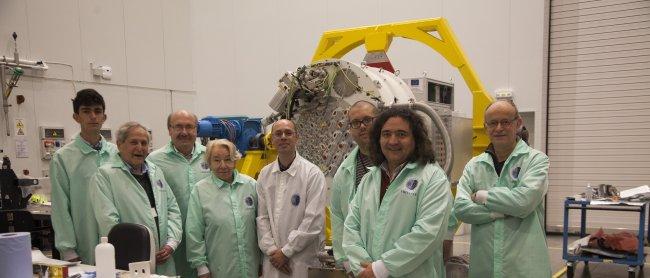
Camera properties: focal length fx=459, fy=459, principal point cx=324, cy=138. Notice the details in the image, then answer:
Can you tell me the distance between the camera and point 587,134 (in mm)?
6480

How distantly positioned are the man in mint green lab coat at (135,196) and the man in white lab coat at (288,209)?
551 mm

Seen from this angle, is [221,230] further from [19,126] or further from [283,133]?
[19,126]

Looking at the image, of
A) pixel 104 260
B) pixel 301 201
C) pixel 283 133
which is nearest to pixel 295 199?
pixel 301 201

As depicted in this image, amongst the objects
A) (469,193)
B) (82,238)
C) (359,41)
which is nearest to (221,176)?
(82,238)

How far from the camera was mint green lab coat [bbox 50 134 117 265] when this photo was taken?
277 centimetres

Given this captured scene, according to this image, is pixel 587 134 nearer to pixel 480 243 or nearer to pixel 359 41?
pixel 359 41

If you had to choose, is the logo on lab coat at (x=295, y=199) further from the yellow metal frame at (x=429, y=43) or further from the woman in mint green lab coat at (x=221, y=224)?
the yellow metal frame at (x=429, y=43)

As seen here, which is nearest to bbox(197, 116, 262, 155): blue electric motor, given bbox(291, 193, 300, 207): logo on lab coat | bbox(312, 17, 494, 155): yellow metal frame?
bbox(312, 17, 494, 155): yellow metal frame

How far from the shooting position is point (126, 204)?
104 inches

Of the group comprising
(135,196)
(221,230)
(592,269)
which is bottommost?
(592,269)

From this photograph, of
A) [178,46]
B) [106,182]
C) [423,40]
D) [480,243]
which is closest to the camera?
[480,243]

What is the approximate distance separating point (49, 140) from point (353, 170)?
238 inches

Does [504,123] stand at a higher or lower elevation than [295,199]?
higher

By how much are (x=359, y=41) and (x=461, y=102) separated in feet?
9.96
